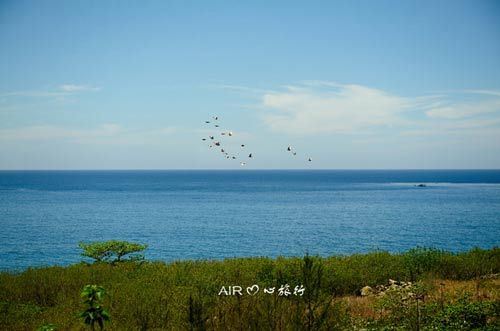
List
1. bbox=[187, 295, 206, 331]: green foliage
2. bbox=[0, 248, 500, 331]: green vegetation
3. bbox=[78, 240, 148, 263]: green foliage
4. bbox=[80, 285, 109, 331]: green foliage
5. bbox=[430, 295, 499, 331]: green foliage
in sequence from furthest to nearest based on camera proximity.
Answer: bbox=[78, 240, 148, 263]: green foliage → bbox=[430, 295, 499, 331]: green foliage → bbox=[0, 248, 500, 331]: green vegetation → bbox=[80, 285, 109, 331]: green foliage → bbox=[187, 295, 206, 331]: green foliage

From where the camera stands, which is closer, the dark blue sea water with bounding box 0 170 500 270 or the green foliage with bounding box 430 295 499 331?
the green foliage with bounding box 430 295 499 331

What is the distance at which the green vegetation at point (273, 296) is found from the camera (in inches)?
292

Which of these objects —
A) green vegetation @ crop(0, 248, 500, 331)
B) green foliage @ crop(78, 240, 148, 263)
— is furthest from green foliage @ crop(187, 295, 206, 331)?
green foliage @ crop(78, 240, 148, 263)

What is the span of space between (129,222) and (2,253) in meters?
24.9

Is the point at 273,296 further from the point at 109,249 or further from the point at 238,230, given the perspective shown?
the point at 238,230

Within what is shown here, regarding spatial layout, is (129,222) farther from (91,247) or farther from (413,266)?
(413,266)

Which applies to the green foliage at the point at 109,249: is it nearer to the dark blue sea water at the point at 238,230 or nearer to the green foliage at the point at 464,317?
the green foliage at the point at 464,317

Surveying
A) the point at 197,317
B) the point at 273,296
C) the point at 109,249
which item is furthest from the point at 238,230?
the point at 197,317

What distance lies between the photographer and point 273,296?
9344 millimetres

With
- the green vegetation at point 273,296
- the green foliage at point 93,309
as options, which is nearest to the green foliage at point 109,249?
the green vegetation at point 273,296

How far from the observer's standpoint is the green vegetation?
741cm

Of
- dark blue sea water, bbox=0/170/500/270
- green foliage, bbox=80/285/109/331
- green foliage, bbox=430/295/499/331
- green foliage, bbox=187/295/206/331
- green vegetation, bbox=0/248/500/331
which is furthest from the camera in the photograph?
dark blue sea water, bbox=0/170/500/270

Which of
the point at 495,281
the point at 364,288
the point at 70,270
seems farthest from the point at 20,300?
the point at 495,281

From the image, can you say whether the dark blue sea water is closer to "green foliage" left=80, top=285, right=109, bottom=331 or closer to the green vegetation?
the green vegetation
